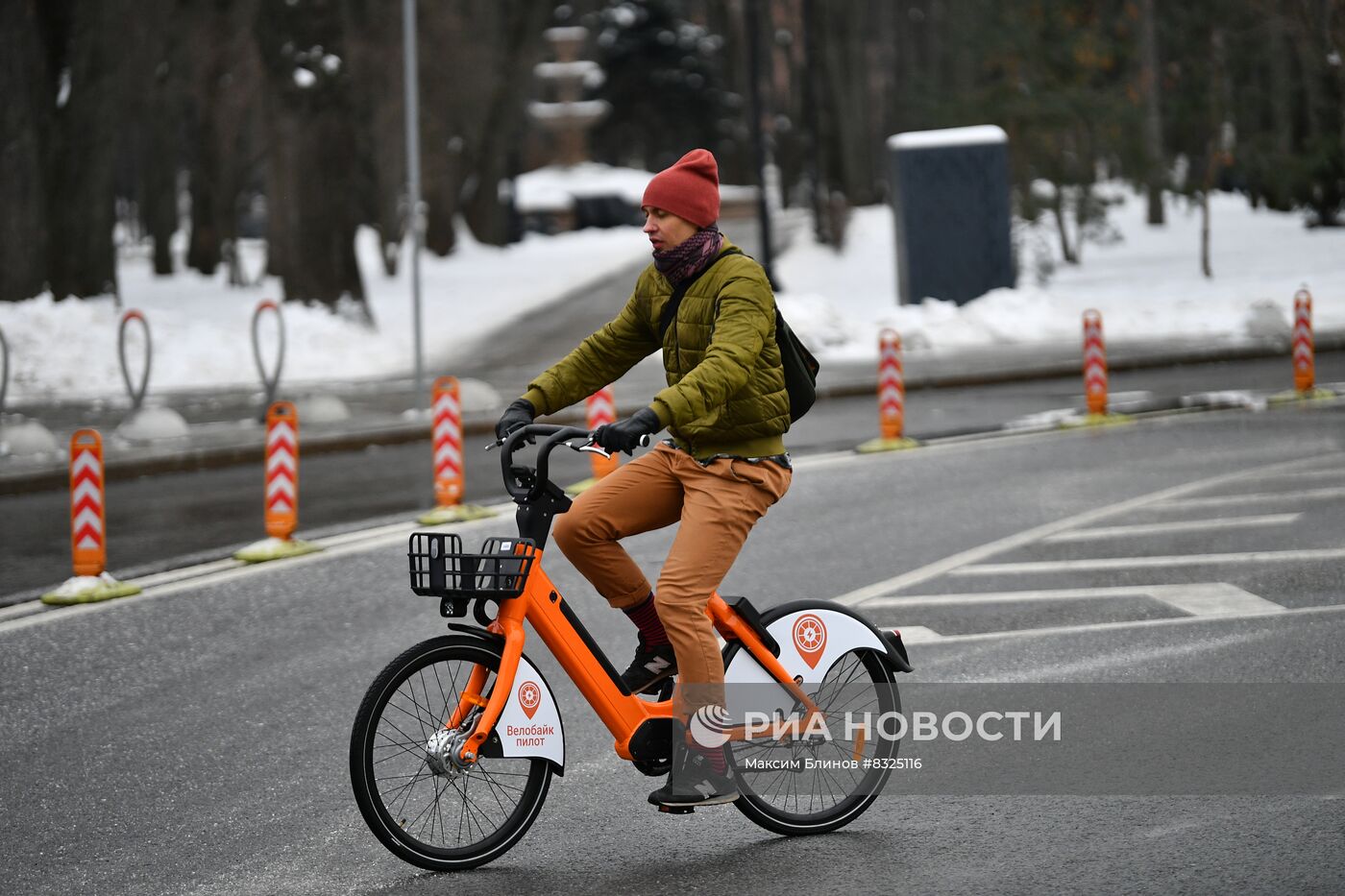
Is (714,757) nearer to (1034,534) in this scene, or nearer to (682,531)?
(682,531)

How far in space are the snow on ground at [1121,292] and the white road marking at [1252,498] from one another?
12.2 meters

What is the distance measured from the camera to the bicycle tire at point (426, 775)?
5.10 m

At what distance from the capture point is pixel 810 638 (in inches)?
221

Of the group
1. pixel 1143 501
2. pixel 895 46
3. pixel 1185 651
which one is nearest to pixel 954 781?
pixel 1185 651

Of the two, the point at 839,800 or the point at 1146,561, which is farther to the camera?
A: the point at 1146,561

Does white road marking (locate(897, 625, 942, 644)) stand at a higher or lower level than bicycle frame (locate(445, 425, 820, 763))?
lower

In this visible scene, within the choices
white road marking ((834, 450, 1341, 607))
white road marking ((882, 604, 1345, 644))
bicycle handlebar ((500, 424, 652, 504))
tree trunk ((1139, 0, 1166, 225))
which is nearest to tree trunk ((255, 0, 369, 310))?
white road marking ((834, 450, 1341, 607))

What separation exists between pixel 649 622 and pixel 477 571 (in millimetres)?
729

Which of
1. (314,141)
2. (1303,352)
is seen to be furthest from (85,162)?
(1303,352)

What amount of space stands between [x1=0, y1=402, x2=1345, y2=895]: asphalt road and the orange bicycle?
16 cm

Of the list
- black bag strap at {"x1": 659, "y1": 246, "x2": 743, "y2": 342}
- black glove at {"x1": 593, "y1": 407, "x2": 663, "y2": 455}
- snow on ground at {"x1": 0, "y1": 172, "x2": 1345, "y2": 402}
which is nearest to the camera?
black glove at {"x1": 593, "y1": 407, "x2": 663, "y2": 455}

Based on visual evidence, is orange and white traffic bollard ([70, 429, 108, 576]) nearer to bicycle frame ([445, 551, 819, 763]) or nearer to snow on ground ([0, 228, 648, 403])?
bicycle frame ([445, 551, 819, 763])

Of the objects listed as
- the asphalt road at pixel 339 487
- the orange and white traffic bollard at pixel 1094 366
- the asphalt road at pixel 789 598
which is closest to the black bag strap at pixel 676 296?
the asphalt road at pixel 789 598

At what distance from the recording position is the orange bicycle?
512 cm
